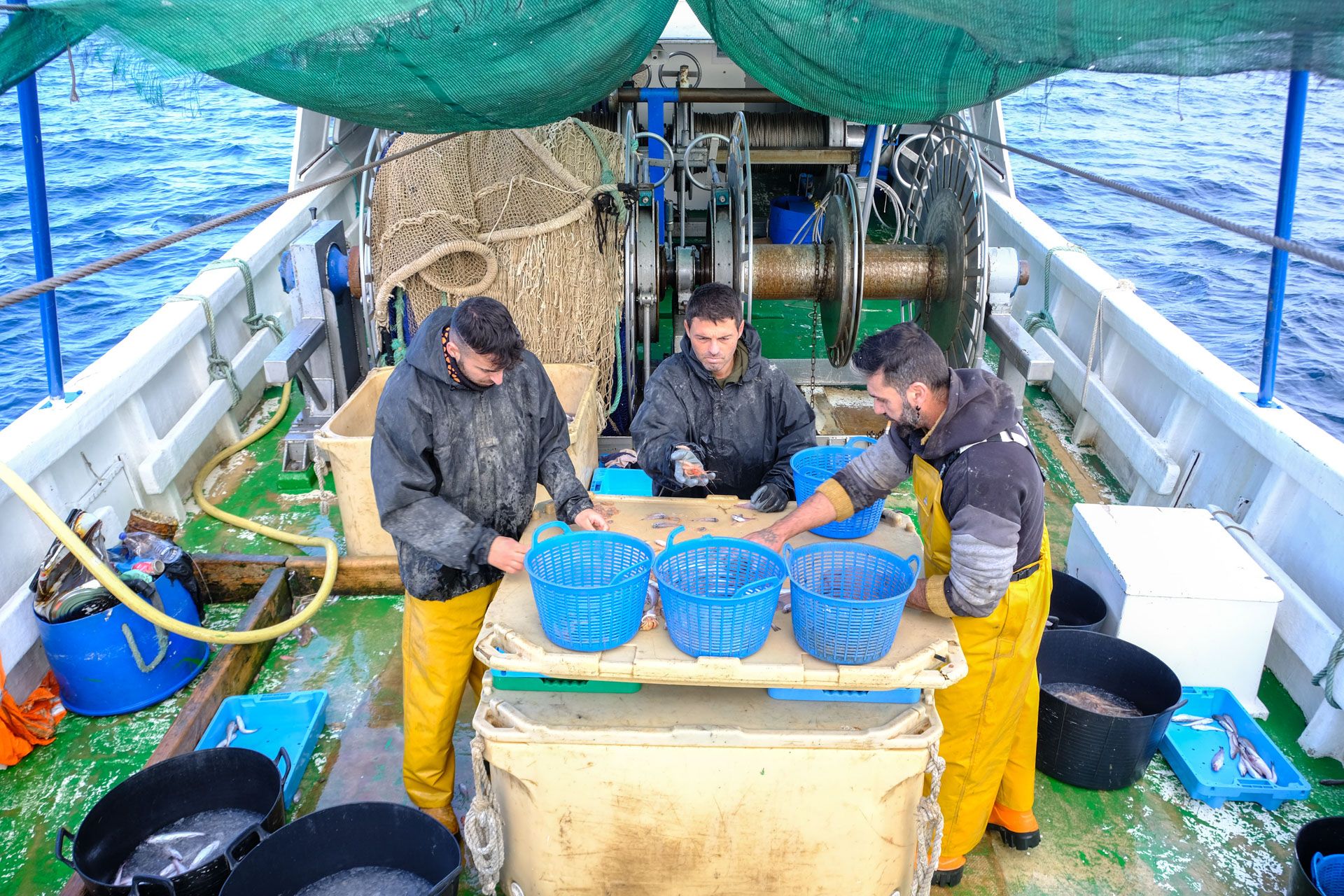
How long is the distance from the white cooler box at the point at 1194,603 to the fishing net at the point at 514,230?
285cm

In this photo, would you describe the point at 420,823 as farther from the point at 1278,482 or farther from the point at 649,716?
the point at 1278,482

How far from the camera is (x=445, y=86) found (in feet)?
8.77

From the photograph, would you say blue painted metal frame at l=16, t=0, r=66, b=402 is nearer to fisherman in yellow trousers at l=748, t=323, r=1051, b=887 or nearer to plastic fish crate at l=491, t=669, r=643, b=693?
plastic fish crate at l=491, t=669, r=643, b=693

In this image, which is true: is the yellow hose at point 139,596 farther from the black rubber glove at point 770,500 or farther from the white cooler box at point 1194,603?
the white cooler box at point 1194,603

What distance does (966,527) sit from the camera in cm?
245

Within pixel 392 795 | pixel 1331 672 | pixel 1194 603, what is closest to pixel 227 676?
pixel 392 795

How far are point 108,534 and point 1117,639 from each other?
4.30 metres

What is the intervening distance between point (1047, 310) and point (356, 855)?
5604 millimetres

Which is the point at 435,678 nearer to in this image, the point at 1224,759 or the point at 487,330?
the point at 487,330

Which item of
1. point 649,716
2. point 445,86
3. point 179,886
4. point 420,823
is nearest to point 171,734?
point 179,886

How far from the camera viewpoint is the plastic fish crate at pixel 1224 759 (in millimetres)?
3311

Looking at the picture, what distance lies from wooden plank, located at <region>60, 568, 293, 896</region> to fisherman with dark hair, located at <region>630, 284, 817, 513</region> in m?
1.84

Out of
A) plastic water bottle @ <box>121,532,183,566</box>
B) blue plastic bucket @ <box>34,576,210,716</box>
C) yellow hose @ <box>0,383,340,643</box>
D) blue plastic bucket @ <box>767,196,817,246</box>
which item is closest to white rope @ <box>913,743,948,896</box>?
yellow hose @ <box>0,383,340,643</box>

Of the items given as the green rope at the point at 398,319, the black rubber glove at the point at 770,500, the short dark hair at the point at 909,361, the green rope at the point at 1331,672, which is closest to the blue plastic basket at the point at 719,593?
the black rubber glove at the point at 770,500
